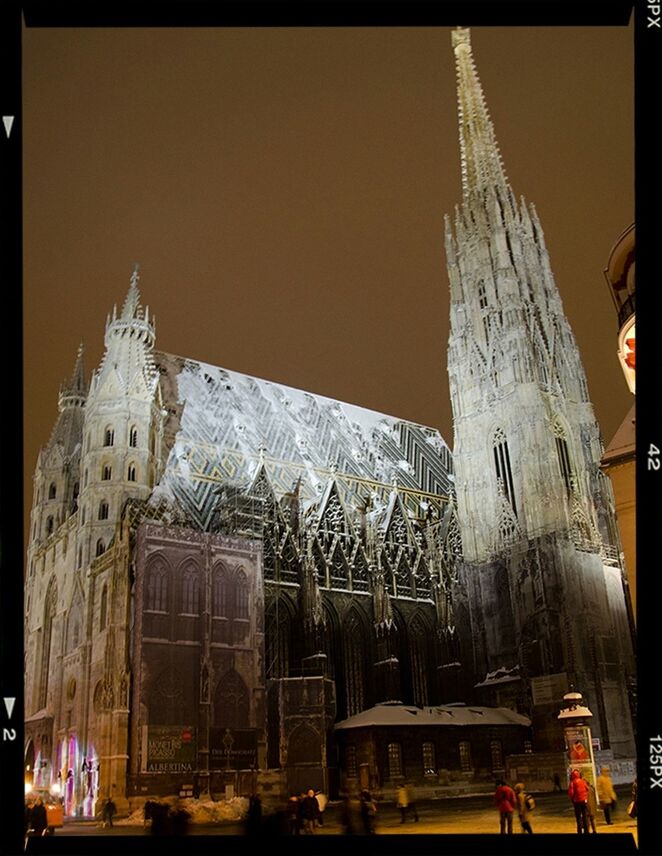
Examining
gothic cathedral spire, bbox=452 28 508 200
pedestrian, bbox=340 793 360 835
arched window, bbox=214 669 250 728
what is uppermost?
gothic cathedral spire, bbox=452 28 508 200

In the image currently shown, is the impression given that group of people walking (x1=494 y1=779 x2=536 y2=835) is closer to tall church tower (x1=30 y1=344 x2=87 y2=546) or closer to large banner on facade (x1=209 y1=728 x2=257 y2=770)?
large banner on facade (x1=209 y1=728 x2=257 y2=770)

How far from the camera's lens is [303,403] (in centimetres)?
4088

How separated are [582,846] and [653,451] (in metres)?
7.04

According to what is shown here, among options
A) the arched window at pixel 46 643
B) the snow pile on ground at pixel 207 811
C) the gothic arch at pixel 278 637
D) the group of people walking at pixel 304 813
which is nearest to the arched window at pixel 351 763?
the gothic arch at pixel 278 637

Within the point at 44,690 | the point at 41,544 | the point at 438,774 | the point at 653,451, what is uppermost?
the point at 41,544

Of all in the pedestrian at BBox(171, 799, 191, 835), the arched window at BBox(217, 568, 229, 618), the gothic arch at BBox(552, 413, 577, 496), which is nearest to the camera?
the pedestrian at BBox(171, 799, 191, 835)

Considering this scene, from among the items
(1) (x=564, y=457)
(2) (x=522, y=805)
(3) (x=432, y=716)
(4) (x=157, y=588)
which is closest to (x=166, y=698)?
(4) (x=157, y=588)

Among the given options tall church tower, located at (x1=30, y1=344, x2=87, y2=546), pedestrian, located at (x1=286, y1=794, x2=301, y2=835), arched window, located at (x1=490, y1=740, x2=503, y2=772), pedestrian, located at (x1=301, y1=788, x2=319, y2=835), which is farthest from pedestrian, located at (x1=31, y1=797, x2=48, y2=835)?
arched window, located at (x1=490, y1=740, x2=503, y2=772)

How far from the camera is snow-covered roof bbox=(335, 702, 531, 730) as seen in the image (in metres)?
30.5

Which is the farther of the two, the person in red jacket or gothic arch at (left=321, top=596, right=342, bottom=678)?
gothic arch at (left=321, top=596, right=342, bottom=678)

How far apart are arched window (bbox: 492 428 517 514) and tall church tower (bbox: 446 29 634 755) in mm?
54

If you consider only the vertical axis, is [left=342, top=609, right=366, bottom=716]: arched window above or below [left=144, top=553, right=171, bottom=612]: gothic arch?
below
